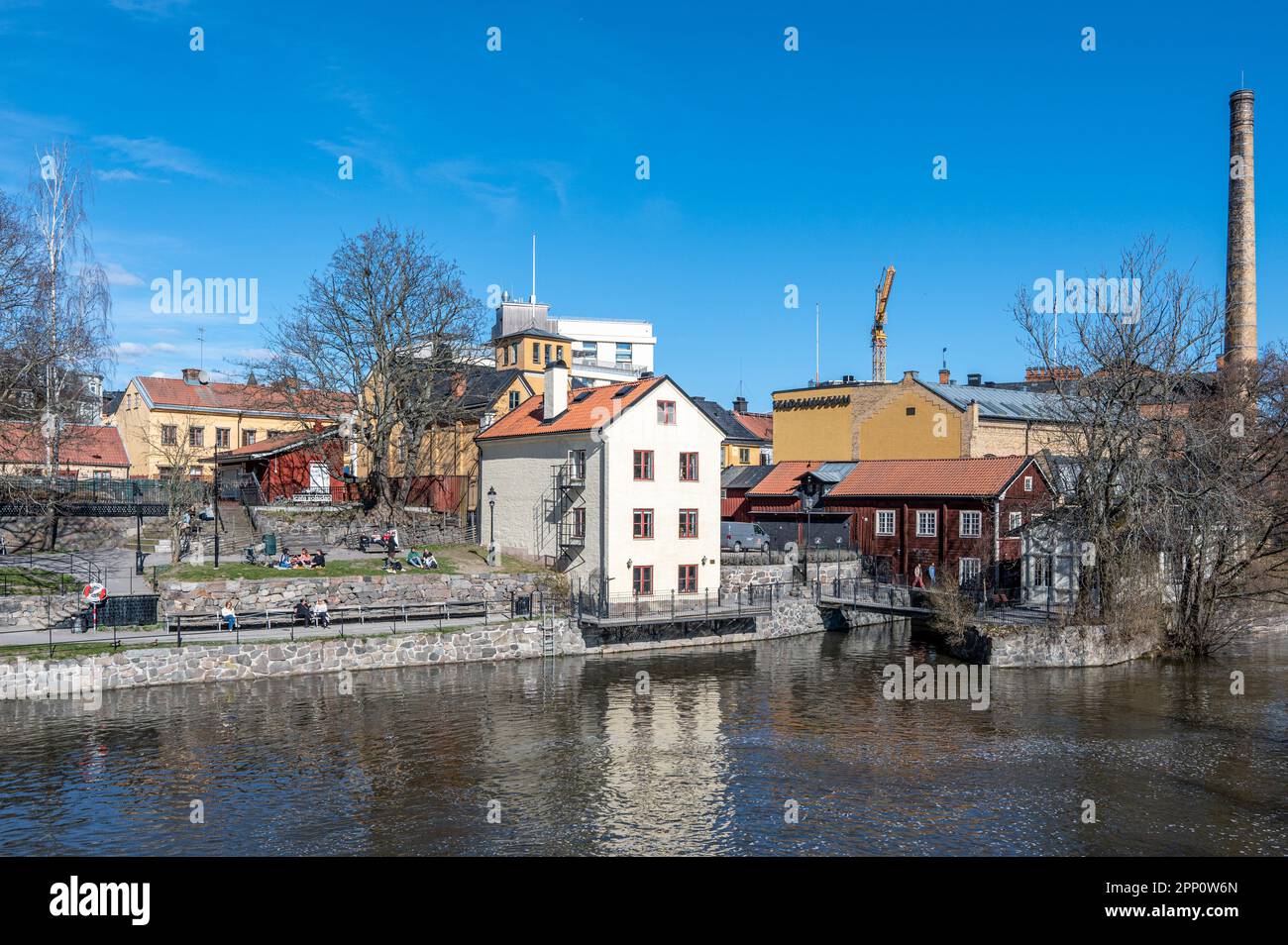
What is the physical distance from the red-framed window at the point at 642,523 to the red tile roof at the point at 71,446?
23.3m

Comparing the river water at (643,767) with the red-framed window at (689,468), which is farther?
the red-framed window at (689,468)

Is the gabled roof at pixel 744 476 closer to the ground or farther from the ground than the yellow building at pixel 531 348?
closer to the ground

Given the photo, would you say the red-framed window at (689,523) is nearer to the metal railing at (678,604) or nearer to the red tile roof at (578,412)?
the metal railing at (678,604)

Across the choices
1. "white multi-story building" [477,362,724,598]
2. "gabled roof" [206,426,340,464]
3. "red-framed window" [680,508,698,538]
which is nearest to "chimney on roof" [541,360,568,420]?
"white multi-story building" [477,362,724,598]

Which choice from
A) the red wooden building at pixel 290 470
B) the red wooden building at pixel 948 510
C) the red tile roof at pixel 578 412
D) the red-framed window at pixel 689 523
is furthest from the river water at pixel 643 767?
the red wooden building at pixel 290 470

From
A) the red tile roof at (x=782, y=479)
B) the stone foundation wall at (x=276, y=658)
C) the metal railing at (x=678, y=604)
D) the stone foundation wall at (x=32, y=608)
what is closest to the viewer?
the stone foundation wall at (x=276, y=658)

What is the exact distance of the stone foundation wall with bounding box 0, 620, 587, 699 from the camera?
2800 centimetres

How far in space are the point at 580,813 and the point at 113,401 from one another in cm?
8303

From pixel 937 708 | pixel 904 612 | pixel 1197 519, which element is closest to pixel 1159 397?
pixel 1197 519

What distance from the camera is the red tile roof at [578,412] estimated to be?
4050 cm

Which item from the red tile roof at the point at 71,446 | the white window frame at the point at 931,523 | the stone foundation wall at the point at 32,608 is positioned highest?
the red tile roof at the point at 71,446

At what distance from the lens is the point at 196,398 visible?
6147 centimetres
